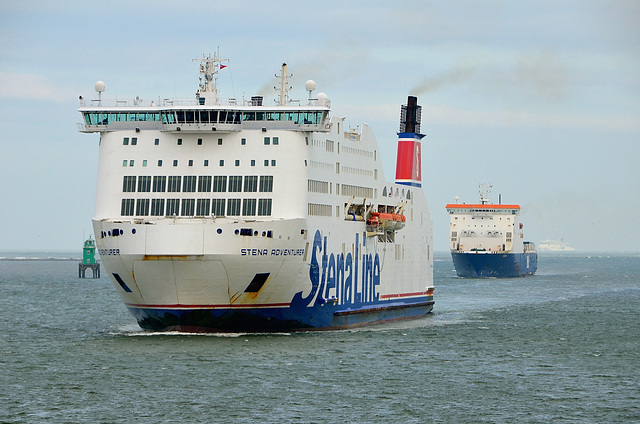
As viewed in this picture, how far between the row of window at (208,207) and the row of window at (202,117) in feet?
10.8

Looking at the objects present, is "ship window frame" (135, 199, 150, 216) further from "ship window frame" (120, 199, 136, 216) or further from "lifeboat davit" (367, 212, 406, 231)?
"lifeboat davit" (367, 212, 406, 231)

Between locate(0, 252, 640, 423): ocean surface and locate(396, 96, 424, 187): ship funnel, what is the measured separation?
8542mm

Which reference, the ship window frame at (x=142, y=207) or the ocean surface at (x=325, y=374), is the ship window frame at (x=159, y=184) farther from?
the ocean surface at (x=325, y=374)

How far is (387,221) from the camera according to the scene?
171 feet

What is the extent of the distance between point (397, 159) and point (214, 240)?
71.2 ft

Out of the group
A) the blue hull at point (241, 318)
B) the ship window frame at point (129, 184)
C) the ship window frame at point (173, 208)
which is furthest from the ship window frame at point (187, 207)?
the blue hull at point (241, 318)

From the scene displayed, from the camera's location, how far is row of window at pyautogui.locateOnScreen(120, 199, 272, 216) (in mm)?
42031

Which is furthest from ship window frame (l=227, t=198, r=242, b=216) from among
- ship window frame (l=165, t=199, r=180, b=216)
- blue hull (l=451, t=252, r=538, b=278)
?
blue hull (l=451, t=252, r=538, b=278)

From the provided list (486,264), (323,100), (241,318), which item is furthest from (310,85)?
(486,264)

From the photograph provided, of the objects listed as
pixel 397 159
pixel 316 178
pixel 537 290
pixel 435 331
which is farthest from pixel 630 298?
pixel 316 178

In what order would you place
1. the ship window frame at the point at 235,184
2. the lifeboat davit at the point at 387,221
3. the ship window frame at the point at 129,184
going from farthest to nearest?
the lifeboat davit at the point at 387,221, the ship window frame at the point at 129,184, the ship window frame at the point at 235,184

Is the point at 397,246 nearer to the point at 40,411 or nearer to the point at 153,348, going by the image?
the point at 153,348

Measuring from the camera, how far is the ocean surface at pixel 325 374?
29.8 metres

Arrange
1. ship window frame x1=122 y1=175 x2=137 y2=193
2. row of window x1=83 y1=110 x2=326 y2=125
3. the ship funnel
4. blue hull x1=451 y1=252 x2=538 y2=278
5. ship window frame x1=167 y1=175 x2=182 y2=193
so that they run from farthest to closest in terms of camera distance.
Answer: blue hull x1=451 y1=252 x2=538 y2=278
the ship funnel
ship window frame x1=122 y1=175 x2=137 y2=193
row of window x1=83 y1=110 x2=326 y2=125
ship window frame x1=167 y1=175 x2=182 y2=193
